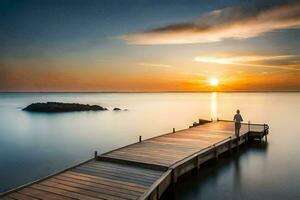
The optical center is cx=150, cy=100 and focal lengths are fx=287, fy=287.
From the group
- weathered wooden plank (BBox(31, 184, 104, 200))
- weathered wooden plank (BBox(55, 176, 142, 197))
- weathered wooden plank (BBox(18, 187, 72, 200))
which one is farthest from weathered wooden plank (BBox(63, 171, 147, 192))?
weathered wooden plank (BBox(18, 187, 72, 200))

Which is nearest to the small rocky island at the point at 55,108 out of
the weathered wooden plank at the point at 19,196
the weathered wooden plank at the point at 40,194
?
the weathered wooden plank at the point at 40,194

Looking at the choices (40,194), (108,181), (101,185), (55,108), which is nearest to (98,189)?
(101,185)

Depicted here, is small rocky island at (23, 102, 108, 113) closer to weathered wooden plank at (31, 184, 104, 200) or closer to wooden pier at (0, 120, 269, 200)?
wooden pier at (0, 120, 269, 200)

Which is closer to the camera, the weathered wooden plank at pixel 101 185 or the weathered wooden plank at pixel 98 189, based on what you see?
the weathered wooden plank at pixel 98 189

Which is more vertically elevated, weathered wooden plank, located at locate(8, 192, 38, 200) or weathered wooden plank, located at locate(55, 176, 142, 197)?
weathered wooden plank, located at locate(55, 176, 142, 197)

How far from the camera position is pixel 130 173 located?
12.5 metres

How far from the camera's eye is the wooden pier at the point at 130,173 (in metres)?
10.0

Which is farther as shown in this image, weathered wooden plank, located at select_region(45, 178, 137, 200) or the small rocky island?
the small rocky island

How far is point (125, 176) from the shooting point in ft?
39.5

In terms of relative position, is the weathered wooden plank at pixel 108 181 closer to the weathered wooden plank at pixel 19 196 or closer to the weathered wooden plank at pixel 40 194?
the weathered wooden plank at pixel 40 194

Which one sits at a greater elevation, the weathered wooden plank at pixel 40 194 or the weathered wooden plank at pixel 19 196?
the weathered wooden plank at pixel 40 194

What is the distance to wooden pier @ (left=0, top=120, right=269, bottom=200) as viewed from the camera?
10.0 metres

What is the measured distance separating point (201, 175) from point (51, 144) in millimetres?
19797

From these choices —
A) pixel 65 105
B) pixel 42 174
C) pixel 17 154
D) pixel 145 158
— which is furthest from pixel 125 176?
pixel 65 105
